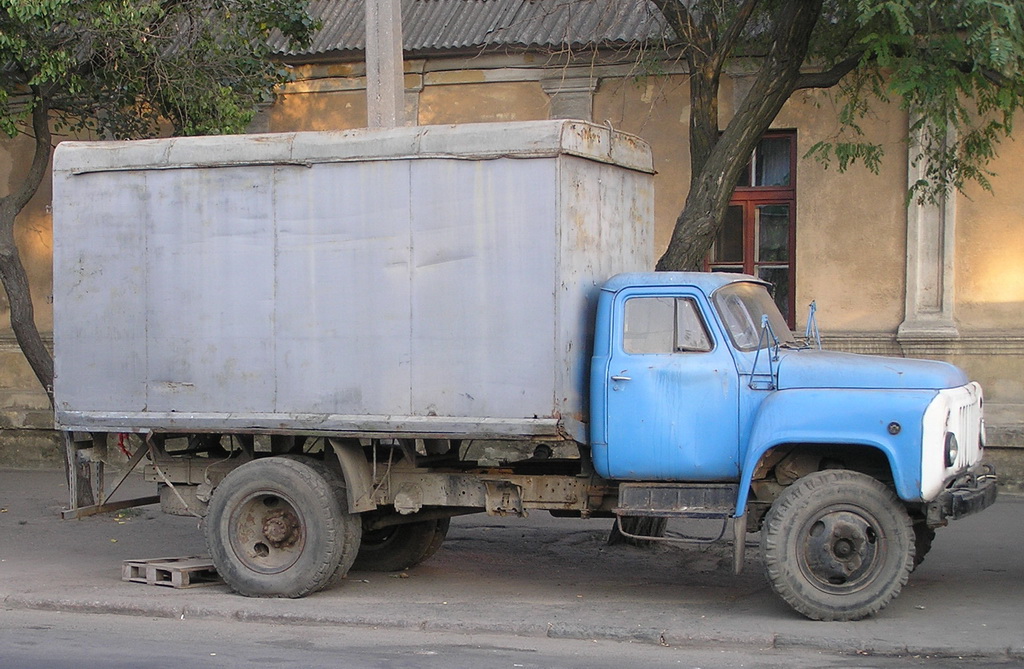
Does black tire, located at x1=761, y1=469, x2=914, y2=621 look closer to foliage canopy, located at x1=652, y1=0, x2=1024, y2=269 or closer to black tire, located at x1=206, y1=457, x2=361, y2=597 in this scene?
black tire, located at x1=206, y1=457, x2=361, y2=597

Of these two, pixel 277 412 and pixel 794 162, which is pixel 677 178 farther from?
pixel 277 412

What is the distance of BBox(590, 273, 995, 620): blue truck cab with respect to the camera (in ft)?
25.1

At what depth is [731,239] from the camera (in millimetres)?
15023

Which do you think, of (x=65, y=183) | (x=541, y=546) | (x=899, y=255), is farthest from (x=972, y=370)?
(x=65, y=183)

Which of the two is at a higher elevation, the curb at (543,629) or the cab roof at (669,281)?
the cab roof at (669,281)

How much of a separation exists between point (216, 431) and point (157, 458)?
773 mm

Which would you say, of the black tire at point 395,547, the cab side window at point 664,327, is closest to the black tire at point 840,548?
the cab side window at point 664,327

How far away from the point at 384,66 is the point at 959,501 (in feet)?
18.5

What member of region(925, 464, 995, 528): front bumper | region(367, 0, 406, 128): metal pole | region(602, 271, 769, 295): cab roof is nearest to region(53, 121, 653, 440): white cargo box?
region(602, 271, 769, 295): cab roof

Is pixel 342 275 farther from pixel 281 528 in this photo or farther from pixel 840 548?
pixel 840 548

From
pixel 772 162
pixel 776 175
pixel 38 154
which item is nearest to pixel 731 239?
pixel 776 175

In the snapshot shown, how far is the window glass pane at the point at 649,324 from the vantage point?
8203 mm

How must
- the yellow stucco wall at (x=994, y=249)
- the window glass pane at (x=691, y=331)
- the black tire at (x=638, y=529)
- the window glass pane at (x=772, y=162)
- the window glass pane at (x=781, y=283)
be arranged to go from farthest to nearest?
the window glass pane at (x=772, y=162) < the window glass pane at (x=781, y=283) < the yellow stucco wall at (x=994, y=249) < the black tire at (x=638, y=529) < the window glass pane at (x=691, y=331)

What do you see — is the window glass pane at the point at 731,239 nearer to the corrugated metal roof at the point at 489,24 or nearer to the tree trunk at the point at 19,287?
the corrugated metal roof at the point at 489,24
